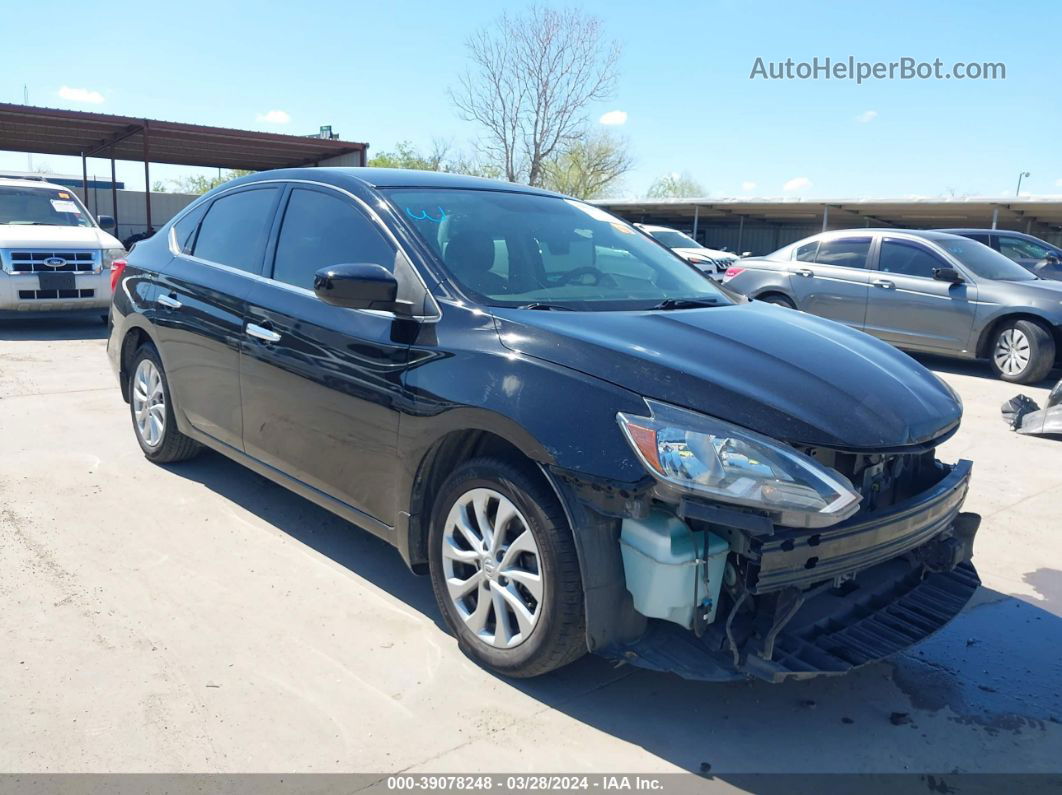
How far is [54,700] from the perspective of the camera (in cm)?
276

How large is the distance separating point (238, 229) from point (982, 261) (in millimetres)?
8595

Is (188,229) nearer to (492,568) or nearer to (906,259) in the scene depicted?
(492,568)

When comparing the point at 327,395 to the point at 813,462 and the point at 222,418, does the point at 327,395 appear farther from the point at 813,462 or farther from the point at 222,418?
the point at 813,462

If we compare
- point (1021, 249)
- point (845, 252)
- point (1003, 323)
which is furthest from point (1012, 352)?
point (1021, 249)

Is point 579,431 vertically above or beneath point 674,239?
beneath

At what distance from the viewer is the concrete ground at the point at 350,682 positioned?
259cm

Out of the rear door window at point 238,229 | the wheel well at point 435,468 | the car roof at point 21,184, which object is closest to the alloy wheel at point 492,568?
the wheel well at point 435,468

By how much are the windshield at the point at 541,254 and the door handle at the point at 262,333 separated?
794mm

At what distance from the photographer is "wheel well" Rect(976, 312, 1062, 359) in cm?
905

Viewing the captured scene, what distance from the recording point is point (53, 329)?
1096 centimetres

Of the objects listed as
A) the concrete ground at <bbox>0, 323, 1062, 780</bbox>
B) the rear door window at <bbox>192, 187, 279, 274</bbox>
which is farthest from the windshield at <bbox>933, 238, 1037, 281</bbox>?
the rear door window at <bbox>192, 187, 279, 274</bbox>

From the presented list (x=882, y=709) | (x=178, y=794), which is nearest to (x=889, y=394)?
(x=882, y=709)

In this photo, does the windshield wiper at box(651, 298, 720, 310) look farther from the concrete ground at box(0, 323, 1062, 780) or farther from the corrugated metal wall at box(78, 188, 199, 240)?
the corrugated metal wall at box(78, 188, 199, 240)

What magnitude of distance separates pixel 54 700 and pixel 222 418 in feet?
5.63
